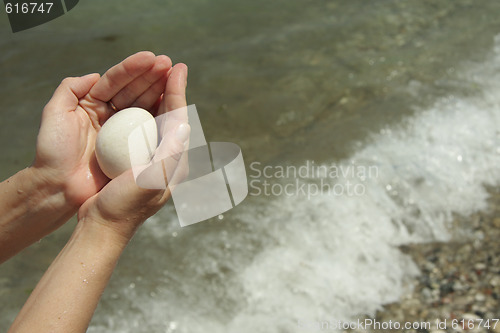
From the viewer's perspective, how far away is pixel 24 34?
6457mm

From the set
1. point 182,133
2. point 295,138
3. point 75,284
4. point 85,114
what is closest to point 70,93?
point 85,114

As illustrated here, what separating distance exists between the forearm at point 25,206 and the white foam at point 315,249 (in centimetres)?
117

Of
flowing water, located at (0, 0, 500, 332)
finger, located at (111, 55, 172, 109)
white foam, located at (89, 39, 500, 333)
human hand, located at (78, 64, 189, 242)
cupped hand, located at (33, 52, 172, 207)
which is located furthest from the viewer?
flowing water, located at (0, 0, 500, 332)

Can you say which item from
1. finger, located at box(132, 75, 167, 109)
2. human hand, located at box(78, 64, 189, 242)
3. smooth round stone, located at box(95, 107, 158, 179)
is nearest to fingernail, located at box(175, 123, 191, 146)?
human hand, located at box(78, 64, 189, 242)

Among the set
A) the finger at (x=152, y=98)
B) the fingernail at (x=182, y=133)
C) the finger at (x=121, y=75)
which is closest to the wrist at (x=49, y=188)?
the finger at (x=121, y=75)

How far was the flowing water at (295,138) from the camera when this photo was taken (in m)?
3.54

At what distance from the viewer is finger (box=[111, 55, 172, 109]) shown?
2.55 meters

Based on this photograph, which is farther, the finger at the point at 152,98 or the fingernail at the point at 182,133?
the finger at the point at 152,98

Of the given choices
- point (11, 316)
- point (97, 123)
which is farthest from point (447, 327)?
point (11, 316)

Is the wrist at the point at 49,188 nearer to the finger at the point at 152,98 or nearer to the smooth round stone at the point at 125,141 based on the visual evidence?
the smooth round stone at the point at 125,141

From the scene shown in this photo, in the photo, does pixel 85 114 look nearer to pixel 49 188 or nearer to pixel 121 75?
pixel 121 75

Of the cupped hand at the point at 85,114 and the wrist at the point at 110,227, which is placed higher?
the cupped hand at the point at 85,114

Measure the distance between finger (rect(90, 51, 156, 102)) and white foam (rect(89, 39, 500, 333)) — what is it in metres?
1.61

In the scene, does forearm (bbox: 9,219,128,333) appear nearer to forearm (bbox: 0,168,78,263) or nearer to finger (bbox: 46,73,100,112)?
forearm (bbox: 0,168,78,263)
